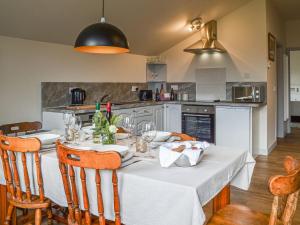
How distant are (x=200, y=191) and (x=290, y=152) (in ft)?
15.3

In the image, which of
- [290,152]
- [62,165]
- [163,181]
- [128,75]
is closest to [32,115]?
[128,75]

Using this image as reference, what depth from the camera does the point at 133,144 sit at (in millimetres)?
2273

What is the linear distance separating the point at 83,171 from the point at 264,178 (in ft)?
9.98

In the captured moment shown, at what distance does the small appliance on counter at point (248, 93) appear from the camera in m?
5.12

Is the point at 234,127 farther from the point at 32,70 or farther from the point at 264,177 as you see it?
the point at 32,70

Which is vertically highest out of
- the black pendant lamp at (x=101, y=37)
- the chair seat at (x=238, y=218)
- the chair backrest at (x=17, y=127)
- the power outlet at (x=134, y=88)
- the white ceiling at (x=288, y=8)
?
the white ceiling at (x=288, y=8)

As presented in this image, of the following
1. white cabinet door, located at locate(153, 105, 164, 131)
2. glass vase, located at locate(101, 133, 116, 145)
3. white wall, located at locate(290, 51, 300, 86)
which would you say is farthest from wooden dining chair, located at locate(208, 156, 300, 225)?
white wall, located at locate(290, 51, 300, 86)

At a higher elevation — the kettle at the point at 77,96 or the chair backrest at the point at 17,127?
the kettle at the point at 77,96

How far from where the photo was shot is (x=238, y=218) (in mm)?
1711

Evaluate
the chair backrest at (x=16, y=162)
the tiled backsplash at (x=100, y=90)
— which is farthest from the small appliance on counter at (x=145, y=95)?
the chair backrest at (x=16, y=162)

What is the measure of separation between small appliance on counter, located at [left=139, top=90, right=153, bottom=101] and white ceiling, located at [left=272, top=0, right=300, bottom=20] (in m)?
2.80

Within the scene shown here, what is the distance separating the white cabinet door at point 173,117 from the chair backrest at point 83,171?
3.90 meters

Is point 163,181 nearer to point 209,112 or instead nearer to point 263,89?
point 209,112

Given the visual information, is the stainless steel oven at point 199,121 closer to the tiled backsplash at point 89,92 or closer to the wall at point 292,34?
the tiled backsplash at point 89,92
